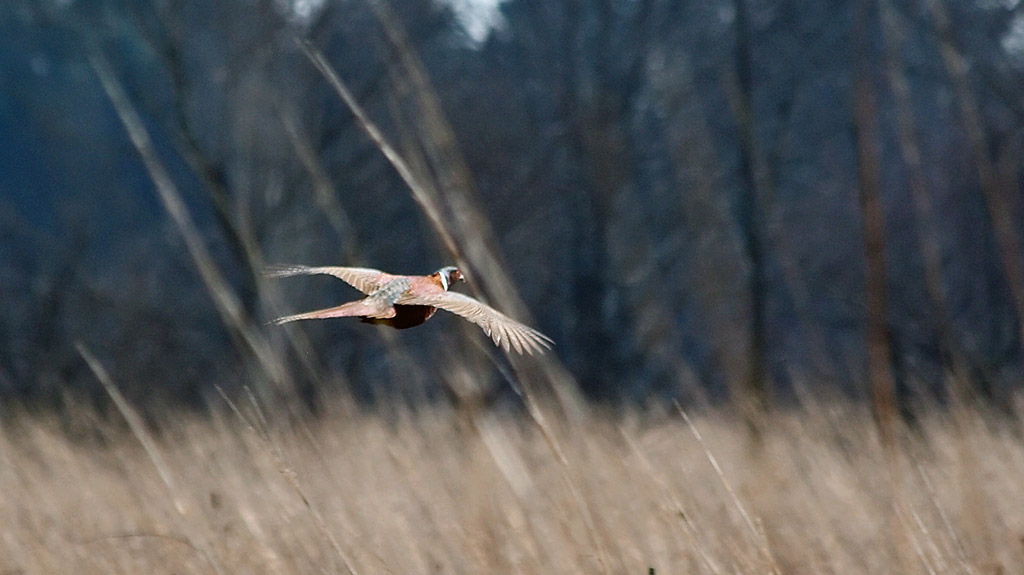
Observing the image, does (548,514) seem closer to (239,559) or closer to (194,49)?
(239,559)

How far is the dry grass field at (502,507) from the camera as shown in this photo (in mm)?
1733

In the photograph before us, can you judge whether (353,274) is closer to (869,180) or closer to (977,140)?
(869,180)

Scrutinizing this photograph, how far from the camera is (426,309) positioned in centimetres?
118

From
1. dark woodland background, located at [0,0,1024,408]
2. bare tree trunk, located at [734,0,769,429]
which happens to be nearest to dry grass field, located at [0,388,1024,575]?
bare tree trunk, located at [734,0,769,429]

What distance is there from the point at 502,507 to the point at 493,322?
4.79 ft

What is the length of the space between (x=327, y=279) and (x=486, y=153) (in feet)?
7.79

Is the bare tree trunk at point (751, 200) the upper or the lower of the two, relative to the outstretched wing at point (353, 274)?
lower

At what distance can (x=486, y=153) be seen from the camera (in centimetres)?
1070

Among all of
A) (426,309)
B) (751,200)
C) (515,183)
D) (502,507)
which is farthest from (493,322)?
(515,183)

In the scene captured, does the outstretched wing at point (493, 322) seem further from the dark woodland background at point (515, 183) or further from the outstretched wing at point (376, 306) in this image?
the dark woodland background at point (515, 183)

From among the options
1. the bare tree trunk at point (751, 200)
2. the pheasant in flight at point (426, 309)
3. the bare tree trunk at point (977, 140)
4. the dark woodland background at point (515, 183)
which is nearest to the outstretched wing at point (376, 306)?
the pheasant in flight at point (426, 309)

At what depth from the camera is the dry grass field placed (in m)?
1.73

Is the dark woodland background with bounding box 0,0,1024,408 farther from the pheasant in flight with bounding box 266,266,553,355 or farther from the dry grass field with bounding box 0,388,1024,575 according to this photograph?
the pheasant in flight with bounding box 266,266,553,355

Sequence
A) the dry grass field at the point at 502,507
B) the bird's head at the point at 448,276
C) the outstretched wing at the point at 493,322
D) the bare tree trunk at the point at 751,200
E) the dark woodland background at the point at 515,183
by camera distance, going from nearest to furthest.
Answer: the outstretched wing at the point at 493,322
the bird's head at the point at 448,276
the bare tree trunk at the point at 751,200
the dry grass field at the point at 502,507
the dark woodland background at the point at 515,183
